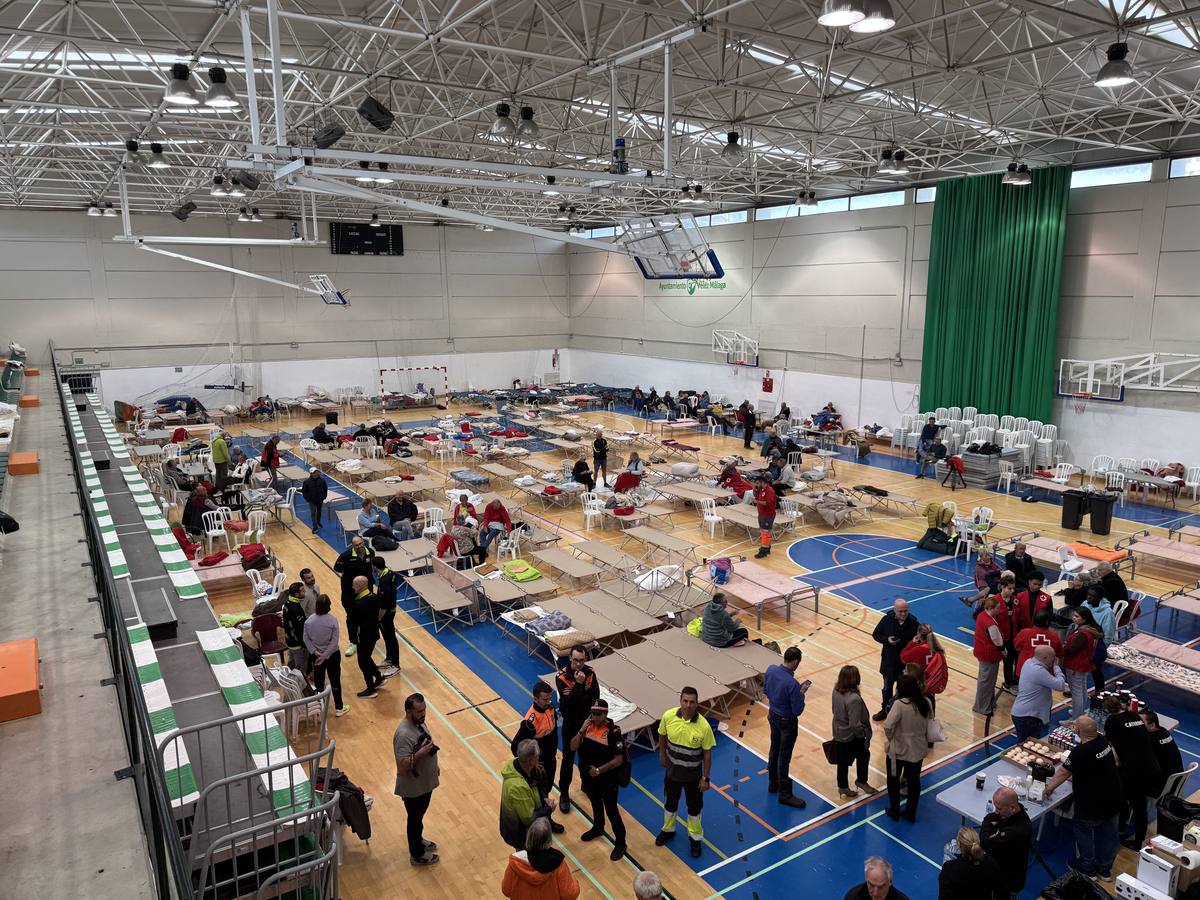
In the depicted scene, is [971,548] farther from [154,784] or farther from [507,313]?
[507,313]

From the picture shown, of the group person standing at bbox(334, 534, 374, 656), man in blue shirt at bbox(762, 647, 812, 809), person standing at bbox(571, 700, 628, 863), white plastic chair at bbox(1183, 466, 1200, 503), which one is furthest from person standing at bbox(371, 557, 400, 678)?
white plastic chair at bbox(1183, 466, 1200, 503)

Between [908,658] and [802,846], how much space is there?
2.31 metres

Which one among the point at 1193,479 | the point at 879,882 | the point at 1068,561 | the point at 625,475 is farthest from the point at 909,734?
the point at 1193,479

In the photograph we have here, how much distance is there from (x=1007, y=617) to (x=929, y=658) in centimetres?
175

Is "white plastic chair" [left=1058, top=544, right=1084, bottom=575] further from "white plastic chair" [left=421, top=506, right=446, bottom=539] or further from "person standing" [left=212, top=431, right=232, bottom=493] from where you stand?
"person standing" [left=212, top=431, right=232, bottom=493]

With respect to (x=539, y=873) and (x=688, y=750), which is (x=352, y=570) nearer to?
(x=688, y=750)

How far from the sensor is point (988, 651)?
9062mm

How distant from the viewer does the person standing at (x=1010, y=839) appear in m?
5.84

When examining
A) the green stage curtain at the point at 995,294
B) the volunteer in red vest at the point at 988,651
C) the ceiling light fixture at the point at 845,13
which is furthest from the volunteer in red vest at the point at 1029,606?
the green stage curtain at the point at 995,294

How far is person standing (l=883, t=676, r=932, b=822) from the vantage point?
717 cm

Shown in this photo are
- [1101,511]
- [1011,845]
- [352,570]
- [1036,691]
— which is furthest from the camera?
[1101,511]

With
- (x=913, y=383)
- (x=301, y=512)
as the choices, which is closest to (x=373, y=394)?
(x=301, y=512)

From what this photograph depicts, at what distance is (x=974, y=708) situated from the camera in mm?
9523

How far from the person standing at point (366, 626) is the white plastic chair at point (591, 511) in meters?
7.81
